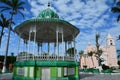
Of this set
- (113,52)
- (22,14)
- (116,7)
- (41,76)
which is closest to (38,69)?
(41,76)

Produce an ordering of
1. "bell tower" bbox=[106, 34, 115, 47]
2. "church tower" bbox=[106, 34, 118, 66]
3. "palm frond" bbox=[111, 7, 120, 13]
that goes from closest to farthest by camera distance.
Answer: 1. "palm frond" bbox=[111, 7, 120, 13]
2. "church tower" bbox=[106, 34, 118, 66]
3. "bell tower" bbox=[106, 34, 115, 47]

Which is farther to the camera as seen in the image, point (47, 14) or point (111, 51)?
point (111, 51)

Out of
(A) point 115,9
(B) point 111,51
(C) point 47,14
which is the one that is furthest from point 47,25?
(B) point 111,51

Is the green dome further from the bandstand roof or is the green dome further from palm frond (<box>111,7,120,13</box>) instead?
palm frond (<box>111,7,120,13</box>)

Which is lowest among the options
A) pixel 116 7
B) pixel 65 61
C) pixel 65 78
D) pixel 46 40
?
pixel 65 78

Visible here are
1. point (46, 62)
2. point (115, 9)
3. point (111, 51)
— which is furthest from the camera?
point (111, 51)

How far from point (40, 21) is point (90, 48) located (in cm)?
6693

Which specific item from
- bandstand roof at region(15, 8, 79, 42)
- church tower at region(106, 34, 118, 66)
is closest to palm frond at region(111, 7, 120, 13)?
bandstand roof at region(15, 8, 79, 42)

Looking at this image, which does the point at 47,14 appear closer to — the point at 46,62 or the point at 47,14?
the point at 47,14

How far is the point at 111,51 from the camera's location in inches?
Answer: 3019

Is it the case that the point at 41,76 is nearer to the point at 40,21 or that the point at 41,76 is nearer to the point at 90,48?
the point at 40,21

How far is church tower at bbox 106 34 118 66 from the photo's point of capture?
75.3 metres

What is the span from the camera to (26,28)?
2003 centimetres

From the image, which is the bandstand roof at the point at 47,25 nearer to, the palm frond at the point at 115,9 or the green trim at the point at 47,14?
the green trim at the point at 47,14
